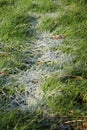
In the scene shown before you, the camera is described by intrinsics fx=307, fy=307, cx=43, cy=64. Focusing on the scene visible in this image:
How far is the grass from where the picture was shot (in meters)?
2.63

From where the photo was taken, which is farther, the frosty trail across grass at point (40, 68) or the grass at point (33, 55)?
the frosty trail across grass at point (40, 68)

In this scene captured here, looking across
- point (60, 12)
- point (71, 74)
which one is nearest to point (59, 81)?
point (71, 74)

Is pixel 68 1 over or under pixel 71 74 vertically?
over

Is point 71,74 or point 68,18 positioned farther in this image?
point 68,18

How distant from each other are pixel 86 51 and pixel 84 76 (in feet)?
1.67

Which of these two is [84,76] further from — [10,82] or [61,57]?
[10,82]

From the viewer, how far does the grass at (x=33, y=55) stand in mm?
2629

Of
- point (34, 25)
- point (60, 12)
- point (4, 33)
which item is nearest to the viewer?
point (4, 33)

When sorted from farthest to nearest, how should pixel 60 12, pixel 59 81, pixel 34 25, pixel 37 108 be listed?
pixel 60 12
pixel 34 25
pixel 59 81
pixel 37 108

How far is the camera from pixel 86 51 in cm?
359

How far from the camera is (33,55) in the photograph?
3.67 m

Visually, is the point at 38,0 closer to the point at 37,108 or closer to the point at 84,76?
the point at 84,76

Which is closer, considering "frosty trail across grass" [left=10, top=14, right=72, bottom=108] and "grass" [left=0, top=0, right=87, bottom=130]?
"grass" [left=0, top=0, right=87, bottom=130]

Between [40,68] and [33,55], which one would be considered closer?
[40,68]
